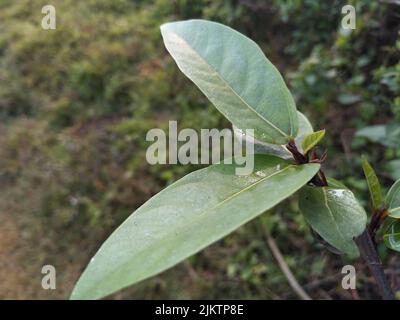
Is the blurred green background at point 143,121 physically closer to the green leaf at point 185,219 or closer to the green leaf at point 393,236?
the green leaf at point 393,236

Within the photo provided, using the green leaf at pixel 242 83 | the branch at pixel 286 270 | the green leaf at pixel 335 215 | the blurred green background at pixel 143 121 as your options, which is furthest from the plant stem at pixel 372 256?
the branch at pixel 286 270

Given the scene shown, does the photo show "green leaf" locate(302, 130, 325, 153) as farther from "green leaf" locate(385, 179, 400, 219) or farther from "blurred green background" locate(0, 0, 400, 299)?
"blurred green background" locate(0, 0, 400, 299)

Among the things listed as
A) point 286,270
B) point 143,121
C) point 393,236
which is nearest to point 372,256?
point 393,236

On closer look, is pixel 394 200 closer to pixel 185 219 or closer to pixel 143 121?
pixel 185 219

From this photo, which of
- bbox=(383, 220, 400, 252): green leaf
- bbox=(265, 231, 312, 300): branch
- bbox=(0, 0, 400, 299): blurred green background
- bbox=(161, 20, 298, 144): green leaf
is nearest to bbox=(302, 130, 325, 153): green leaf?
bbox=(161, 20, 298, 144): green leaf

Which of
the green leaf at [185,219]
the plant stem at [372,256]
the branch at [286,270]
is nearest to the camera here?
the green leaf at [185,219]

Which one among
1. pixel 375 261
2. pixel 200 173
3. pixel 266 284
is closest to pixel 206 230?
pixel 200 173
